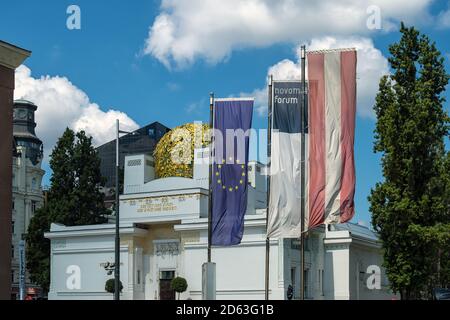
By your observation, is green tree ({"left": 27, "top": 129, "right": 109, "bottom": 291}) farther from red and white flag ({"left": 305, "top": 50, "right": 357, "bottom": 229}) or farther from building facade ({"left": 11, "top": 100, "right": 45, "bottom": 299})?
red and white flag ({"left": 305, "top": 50, "right": 357, "bottom": 229})

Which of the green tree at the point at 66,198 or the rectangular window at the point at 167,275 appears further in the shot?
the green tree at the point at 66,198

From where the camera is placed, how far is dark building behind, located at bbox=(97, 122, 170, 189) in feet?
356

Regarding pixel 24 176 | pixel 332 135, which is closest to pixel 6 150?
Result: pixel 332 135

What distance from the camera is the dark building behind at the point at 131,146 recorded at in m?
109

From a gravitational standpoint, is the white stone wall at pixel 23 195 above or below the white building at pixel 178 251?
above

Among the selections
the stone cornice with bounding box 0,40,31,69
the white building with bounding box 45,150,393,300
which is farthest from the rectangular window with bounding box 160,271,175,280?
the stone cornice with bounding box 0,40,31,69

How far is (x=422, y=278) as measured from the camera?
103 feet

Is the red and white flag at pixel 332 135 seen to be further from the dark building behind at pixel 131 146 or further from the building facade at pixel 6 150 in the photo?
the dark building behind at pixel 131 146

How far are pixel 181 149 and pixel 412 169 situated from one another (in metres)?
29.7

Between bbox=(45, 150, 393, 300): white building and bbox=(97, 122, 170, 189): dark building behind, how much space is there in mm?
50152

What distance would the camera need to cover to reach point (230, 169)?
31.8m

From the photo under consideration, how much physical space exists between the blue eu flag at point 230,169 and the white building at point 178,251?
17.1 m

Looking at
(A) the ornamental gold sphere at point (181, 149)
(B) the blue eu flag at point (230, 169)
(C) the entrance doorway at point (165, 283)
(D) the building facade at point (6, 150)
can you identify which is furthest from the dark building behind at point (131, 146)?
(D) the building facade at point (6, 150)
